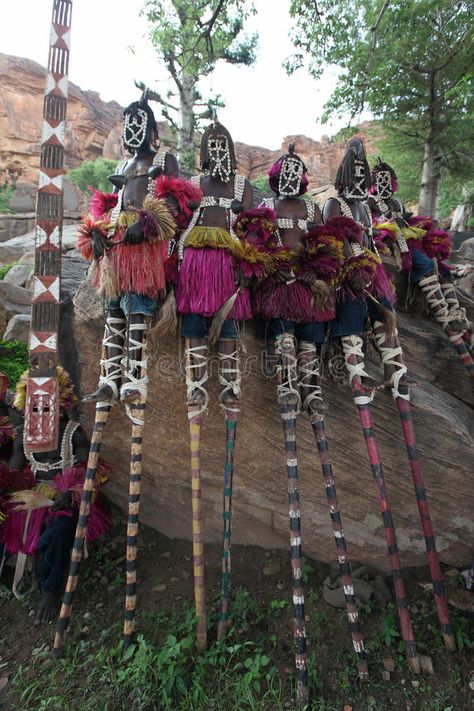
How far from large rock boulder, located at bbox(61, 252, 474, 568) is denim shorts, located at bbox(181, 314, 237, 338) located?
30 cm

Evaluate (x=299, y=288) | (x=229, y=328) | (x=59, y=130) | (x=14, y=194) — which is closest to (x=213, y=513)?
(x=229, y=328)

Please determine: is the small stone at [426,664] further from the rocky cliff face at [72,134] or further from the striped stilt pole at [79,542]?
the rocky cliff face at [72,134]

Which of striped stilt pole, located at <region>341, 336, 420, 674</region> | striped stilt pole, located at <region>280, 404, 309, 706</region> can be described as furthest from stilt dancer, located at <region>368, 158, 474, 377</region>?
striped stilt pole, located at <region>280, 404, 309, 706</region>

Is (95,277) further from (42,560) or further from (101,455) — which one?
(42,560)

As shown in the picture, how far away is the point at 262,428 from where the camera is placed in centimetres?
281

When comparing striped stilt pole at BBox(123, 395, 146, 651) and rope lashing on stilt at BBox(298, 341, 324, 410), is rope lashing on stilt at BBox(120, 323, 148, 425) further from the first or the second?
rope lashing on stilt at BBox(298, 341, 324, 410)

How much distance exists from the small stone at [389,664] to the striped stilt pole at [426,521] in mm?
354

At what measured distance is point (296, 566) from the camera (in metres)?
2.17

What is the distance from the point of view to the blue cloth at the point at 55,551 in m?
2.58

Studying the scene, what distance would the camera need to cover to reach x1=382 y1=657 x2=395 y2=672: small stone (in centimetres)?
219

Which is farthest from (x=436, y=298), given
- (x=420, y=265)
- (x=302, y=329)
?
(x=302, y=329)

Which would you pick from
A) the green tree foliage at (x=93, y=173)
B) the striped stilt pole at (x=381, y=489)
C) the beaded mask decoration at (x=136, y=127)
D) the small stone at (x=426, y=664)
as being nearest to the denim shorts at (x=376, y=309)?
the striped stilt pole at (x=381, y=489)

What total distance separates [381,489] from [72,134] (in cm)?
3385

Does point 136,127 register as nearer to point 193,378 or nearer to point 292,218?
point 292,218
